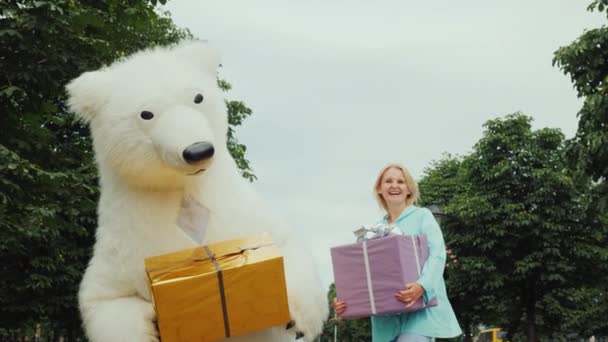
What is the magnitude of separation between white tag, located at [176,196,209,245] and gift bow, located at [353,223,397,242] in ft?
4.16

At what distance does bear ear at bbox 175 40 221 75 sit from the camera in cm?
368

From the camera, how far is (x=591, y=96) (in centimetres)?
1291

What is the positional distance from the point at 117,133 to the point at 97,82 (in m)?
0.29

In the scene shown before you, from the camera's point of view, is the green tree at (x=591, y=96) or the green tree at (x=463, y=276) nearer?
the green tree at (x=591, y=96)

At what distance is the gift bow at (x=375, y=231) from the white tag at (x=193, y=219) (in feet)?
4.16

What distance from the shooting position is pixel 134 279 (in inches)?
132

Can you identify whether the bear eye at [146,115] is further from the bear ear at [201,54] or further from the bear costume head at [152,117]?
the bear ear at [201,54]

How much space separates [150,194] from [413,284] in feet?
5.47

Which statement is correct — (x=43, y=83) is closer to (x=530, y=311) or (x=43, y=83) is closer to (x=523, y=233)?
(x=523, y=233)

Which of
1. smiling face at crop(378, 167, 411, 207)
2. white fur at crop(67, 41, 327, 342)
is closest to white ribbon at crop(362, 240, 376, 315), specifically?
smiling face at crop(378, 167, 411, 207)

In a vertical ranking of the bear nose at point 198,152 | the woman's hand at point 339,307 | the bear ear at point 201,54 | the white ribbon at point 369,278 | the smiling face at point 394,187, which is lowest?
the woman's hand at point 339,307

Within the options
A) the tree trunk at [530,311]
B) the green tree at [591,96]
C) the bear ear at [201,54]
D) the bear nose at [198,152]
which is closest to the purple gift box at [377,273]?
the bear ear at [201,54]

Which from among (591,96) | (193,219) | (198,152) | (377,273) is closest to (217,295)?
(193,219)

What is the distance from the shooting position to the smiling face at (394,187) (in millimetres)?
4836
